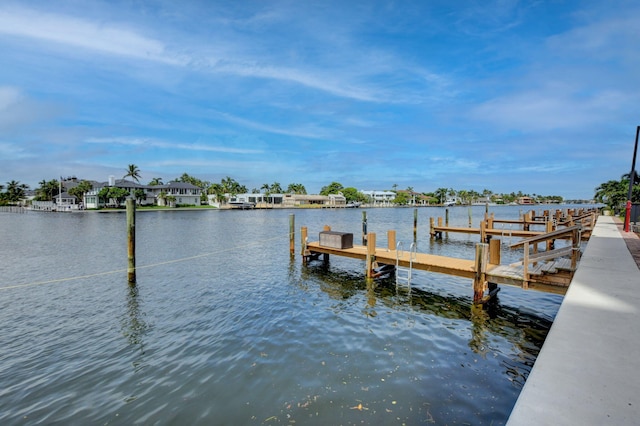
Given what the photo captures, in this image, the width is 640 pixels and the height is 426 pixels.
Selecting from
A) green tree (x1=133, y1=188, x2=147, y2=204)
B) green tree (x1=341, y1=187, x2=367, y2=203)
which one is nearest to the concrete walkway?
green tree (x1=133, y1=188, x2=147, y2=204)

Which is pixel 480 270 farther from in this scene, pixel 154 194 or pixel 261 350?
pixel 154 194

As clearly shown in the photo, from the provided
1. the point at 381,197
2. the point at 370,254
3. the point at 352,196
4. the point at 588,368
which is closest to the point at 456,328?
the point at 370,254

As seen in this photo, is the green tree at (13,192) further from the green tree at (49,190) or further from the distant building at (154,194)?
the distant building at (154,194)

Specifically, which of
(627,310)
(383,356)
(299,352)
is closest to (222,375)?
(299,352)

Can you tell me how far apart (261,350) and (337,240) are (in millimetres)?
10639

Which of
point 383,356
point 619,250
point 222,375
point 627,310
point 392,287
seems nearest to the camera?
point 627,310

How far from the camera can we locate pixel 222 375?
25.0ft

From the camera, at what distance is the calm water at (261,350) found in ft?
21.0

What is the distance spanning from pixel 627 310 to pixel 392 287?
9889 millimetres

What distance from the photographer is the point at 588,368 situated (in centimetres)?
396

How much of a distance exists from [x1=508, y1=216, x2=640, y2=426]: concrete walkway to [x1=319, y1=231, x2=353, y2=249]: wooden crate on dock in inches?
490

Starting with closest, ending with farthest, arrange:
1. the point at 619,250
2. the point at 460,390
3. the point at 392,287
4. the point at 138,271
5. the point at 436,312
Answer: the point at 460,390, the point at 436,312, the point at 619,250, the point at 392,287, the point at 138,271

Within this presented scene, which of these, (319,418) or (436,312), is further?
(436,312)

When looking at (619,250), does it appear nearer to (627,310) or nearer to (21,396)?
(627,310)
